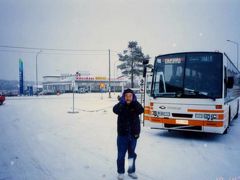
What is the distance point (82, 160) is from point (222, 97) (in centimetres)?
490

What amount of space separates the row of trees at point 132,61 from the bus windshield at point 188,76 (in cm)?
4465

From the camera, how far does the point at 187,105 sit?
8.20 m

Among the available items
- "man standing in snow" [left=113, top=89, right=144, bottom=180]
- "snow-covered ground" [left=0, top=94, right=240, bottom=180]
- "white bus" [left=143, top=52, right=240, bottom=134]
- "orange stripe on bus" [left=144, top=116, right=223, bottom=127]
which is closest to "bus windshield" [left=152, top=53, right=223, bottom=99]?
"white bus" [left=143, top=52, right=240, bottom=134]

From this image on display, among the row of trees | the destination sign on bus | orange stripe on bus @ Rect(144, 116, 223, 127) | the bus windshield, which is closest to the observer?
orange stripe on bus @ Rect(144, 116, 223, 127)

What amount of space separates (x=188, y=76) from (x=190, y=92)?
59 centimetres

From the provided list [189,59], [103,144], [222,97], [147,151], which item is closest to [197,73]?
[189,59]

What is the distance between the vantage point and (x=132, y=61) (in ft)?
178

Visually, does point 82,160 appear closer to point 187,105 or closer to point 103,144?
point 103,144

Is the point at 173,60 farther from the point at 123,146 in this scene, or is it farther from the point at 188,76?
the point at 123,146

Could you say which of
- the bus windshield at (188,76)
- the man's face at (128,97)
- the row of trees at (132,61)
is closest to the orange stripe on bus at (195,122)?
the bus windshield at (188,76)

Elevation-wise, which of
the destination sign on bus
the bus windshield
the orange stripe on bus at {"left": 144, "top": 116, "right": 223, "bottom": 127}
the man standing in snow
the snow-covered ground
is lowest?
the snow-covered ground

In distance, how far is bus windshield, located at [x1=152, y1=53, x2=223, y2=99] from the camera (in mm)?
8023

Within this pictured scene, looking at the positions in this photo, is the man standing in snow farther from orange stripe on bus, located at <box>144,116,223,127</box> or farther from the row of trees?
the row of trees

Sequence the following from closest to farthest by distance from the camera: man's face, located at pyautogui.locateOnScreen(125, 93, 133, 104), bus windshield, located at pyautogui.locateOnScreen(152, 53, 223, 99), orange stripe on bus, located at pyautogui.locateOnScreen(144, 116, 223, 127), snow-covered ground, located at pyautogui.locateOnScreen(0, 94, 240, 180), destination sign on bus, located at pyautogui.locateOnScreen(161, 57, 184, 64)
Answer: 1. man's face, located at pyautogui.locateOnScreen(125, 93, 133, 104)
2. snow-covered ground, located at pyautogui.locateOnScreen(0, 94, 240, 180)
3. orange stripe on bus, located at pyautogui.locateOnScreen(144, 116, 223, 127)
4. bus windshield, located at pyautogui.locateOnScreen(152, 53, 223, 99)
5. destination sign on bus, located at pyautogui.locateOnScreen(161, 57, 184, 64)
